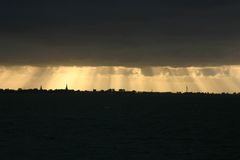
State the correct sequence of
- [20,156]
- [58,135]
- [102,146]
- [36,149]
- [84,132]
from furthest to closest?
1. [84,132]
2. [58,135]
3. [102,146]
4. [36,149]
5. [20,156]

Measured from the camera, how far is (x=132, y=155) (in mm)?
81438

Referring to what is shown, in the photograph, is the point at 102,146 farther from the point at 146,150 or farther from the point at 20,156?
the point at 20,156

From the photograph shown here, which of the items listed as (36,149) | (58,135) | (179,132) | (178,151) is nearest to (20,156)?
(36,149)

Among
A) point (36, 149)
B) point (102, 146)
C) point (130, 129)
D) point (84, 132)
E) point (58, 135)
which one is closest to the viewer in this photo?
point (36, 149)

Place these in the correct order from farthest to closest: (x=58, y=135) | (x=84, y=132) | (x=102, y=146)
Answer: (x=84, y=132) < (x=58, y=135) < (x=102, y=146)

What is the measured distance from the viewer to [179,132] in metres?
123

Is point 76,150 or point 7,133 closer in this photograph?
point 76,150

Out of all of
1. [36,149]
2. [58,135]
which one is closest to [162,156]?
[36,149]

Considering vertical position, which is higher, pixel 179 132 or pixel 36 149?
pixel 179 132

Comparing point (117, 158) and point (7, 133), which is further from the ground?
point (7, 133)

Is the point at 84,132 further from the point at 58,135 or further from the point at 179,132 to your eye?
the point at 179,132

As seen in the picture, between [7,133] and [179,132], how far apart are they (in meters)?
37.1

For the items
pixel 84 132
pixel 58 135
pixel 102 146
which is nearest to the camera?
pixel 102 146

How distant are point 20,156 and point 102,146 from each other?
18638mm
